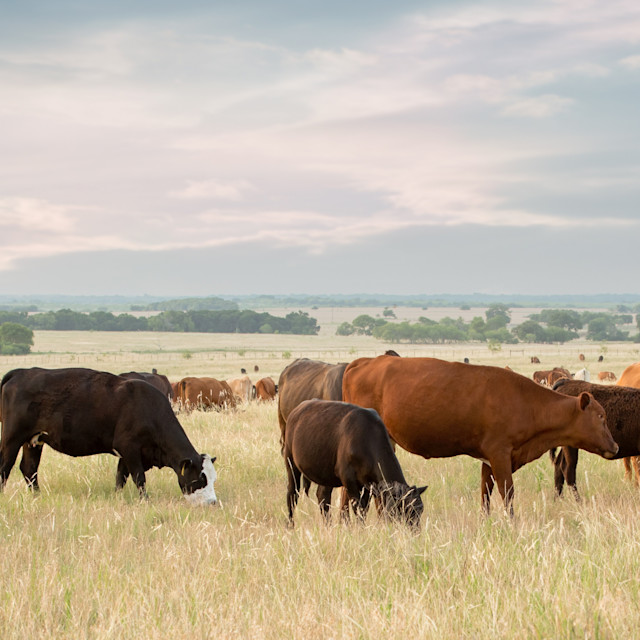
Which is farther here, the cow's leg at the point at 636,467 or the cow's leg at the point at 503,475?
the cow's leg at the point at 636,467

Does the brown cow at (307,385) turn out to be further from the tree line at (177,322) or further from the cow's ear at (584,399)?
the tree line at (177,322)

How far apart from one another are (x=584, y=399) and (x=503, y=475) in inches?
44.5

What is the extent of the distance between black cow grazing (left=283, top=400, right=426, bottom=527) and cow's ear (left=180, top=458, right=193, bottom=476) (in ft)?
4.62

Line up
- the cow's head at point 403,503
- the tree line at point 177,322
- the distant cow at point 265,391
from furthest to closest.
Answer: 1. the tree line at point 177,322
2. the distant cow at point 265,391
3. the cow's head at point 403,503

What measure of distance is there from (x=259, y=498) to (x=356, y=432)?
225cm

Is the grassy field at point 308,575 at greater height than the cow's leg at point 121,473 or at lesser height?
greater

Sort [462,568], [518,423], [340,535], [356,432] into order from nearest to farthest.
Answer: [462,568]
[340,535]
[356,432]
[518,423]

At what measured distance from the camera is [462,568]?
5395 mm

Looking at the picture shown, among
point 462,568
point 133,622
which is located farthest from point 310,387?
point 133,622

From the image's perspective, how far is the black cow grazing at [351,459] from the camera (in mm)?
6566

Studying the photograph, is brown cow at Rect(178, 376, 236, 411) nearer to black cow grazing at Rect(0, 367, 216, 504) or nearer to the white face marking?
black cow grazing at Rect(0, 367, 216, 504)

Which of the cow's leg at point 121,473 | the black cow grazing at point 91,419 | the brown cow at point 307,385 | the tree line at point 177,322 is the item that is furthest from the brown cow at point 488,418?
the tree line at point 177,322

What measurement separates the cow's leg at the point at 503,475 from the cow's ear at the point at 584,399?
0.92 metres

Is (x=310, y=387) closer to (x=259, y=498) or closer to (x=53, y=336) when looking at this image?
(x=259, y=498)
